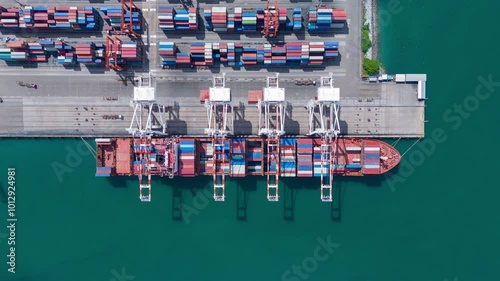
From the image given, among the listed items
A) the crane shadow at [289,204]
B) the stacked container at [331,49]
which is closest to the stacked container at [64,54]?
the crane shadow at [289,204]

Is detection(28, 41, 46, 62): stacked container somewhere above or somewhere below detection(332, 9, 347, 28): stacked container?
below

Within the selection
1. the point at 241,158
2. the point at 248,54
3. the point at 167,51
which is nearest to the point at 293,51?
the point at 248,54

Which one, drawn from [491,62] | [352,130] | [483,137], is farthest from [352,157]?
[491,62]

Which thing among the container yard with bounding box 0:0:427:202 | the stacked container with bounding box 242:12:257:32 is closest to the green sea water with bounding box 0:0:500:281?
the container yard with bounding box 0:0:427:202

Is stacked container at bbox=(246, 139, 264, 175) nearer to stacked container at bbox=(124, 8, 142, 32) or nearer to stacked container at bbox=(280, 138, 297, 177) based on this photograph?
stacked container at bbox=(280, 138, 297, 177)

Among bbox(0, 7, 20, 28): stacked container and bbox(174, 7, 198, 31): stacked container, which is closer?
bbox(0, 7, 20, 28): stacked container

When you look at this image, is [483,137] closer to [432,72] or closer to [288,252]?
[432,72]
